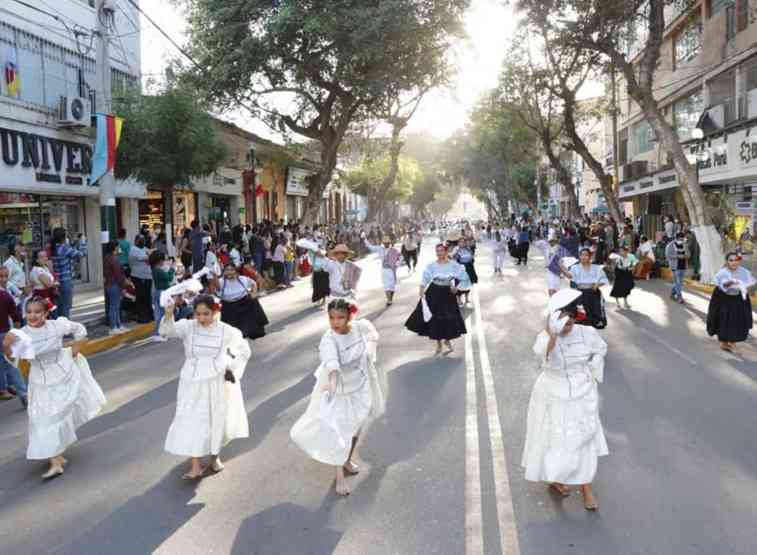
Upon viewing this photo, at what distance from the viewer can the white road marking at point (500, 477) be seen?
4612 mm

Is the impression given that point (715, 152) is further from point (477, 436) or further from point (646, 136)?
point (477, 436)

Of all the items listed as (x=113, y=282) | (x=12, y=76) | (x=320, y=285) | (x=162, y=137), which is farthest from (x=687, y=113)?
(x=113, y=282)

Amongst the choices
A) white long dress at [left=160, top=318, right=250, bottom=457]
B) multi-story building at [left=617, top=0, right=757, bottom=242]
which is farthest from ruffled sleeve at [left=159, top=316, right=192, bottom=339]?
multi-story building at [left=617, top=0, right=757, bottom=242]

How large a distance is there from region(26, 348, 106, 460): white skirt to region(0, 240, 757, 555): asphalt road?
29 centimetres

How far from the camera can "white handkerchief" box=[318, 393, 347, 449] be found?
18.1ft

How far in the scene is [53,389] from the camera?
6.25 m

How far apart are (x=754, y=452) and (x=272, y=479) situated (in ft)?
12.9

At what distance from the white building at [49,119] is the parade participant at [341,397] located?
14.3 meters

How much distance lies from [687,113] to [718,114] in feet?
15.7

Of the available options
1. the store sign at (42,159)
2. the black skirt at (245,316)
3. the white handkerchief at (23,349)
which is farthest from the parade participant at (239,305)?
the store sign at (42,159)

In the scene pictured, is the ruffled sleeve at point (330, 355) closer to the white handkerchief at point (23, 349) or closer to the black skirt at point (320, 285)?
the white handkerchief at point (23, 349)

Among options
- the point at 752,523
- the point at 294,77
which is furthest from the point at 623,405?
the point at 294,77

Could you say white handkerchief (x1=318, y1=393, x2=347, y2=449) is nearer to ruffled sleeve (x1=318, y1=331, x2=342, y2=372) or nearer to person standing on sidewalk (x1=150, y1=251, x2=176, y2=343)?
ruffled sleeve (x1=318, y1=331, x2=342, y2=372)

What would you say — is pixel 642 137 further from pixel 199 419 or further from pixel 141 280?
pixel 199 419
